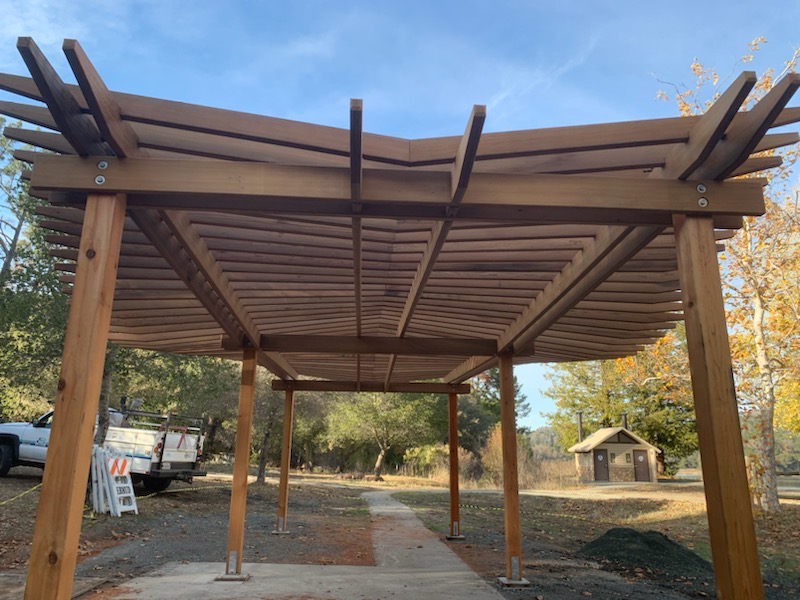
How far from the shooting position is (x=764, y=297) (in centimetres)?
1257

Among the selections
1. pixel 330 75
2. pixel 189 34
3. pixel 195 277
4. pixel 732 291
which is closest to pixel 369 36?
pixel 330 75

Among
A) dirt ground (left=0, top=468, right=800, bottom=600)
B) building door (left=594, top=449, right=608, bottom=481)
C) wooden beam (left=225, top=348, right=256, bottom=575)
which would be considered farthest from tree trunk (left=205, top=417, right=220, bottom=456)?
building door (left=594, top=449, right=608, bottom=481)

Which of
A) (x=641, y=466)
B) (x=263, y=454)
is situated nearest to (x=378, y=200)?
(x=263, y=454)

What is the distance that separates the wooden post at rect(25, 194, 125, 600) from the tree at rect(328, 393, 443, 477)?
2316 centimetres

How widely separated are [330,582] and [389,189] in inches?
181

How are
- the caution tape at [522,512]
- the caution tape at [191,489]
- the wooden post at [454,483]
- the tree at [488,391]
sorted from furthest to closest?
the tree at [488,391], the caution tape at [522,512], the caution tape at [191,489], the wooden post at [454,483]

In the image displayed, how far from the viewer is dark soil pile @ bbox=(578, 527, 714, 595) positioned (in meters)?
6.48

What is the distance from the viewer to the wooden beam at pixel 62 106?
78.2 inches

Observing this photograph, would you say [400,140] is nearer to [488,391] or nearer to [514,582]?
[514,582]

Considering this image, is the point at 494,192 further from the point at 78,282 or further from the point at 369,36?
the point at 369,36

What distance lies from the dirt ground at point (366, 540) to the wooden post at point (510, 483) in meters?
0.27

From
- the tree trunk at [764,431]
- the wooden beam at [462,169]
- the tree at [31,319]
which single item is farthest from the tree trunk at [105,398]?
the tree trunk at [764,431]

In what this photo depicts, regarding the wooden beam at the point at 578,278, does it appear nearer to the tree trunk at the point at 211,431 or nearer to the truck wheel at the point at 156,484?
the truck wheel at the point at 156,484

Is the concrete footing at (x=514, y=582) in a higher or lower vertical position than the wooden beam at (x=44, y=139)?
lower
